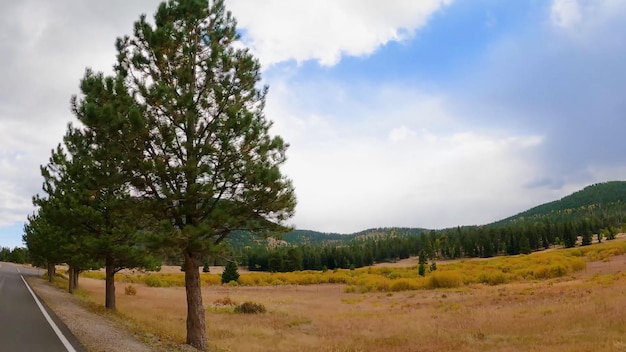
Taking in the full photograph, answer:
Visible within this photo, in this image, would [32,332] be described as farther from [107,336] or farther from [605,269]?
[605,269]

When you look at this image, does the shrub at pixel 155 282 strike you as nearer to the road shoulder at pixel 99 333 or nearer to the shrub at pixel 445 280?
the shrub at pixel 445 280

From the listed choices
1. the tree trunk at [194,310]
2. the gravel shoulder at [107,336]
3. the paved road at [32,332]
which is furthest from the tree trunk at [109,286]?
the tree trunk at [194,310]

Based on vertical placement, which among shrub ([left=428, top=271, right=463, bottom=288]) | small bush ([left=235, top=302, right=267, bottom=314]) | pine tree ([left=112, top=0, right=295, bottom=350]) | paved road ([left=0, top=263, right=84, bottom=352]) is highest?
pine tree ([left=112, top=0, right=295, bottom=350])

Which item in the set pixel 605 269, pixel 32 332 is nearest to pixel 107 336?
pixel 32 332

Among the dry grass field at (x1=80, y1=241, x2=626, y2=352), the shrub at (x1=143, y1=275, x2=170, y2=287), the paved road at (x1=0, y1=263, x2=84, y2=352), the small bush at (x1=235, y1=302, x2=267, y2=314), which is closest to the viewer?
the paved road at (x1=0, y1=263, x2=84, y2=352)

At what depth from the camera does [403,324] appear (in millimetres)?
22047

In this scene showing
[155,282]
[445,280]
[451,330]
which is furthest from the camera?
[155,282]

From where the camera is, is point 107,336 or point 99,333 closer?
point 107,336

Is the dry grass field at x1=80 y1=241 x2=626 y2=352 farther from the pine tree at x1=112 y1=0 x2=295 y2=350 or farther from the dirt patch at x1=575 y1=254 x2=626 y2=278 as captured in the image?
the dirt patch at x1=575 y1=254 x2=626 y2=278

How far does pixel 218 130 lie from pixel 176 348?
6517 mm

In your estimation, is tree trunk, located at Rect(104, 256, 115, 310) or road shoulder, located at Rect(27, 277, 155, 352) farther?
tree trunk, located at Rect(104, 256, 115, 310)

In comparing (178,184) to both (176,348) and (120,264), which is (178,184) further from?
(120,264)

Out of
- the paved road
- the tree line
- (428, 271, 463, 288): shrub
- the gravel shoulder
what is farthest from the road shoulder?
the tree line

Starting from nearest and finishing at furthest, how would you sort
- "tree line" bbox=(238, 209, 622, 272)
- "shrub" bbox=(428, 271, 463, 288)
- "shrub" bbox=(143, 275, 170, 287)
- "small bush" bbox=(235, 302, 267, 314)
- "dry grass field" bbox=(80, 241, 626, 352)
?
"dry grass field" bbox=(80, 241, 626, 352) < "small bush" bbox=(235, 302, 267, 314) < "shrub" bbox=(428, 271, 463, 288) < "shrub" bbox=(143, 275, 170, 287) < "tree line" bbox=(238, 209, 622, 272)
